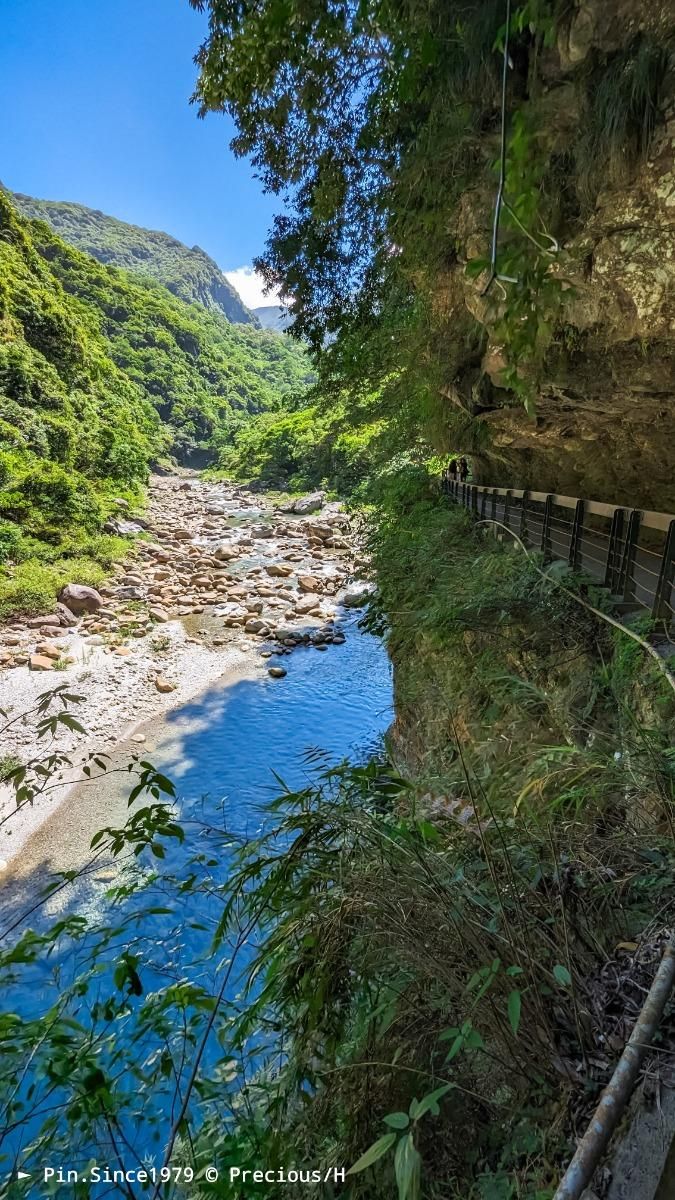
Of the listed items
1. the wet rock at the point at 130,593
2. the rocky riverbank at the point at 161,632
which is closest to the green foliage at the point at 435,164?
the rocky riverbank at the point at 161,632

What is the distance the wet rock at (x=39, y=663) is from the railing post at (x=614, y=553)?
10.1m

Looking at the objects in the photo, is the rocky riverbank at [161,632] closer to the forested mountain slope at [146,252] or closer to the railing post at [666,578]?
the railing post at [666,578]

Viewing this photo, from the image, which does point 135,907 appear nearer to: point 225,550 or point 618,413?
point 618,413

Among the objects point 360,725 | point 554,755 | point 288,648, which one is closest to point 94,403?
point 288,648

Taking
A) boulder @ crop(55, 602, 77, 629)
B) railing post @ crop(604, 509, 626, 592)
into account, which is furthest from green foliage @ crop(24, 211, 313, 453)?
railing post @ crop(604, 509, 626, 592)

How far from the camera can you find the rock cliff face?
9.30 feet

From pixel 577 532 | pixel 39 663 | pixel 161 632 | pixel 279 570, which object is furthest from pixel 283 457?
pixel 577 532

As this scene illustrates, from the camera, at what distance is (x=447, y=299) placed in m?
4.91

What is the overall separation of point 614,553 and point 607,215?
214 cm

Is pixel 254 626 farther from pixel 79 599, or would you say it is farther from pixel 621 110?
pixel 621 110

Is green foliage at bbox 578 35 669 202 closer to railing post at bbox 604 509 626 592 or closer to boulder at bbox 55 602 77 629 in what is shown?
railing post at bbox 604 509 626 592

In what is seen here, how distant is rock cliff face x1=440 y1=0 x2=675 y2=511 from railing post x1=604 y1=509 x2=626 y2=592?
3.69 feet

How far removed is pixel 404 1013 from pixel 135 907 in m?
5.72

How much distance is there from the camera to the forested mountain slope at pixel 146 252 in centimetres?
11450
